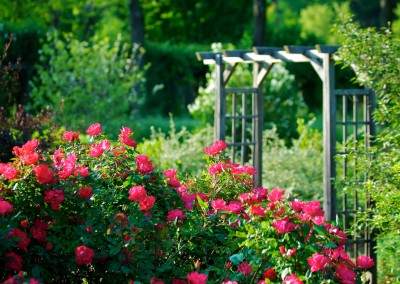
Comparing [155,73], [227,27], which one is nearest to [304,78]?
[155,73]

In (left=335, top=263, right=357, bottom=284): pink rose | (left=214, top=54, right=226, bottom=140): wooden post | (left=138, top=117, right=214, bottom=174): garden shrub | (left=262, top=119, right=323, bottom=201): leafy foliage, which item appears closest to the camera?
(left=335, top=263, right=357, bottom=284): pink rose

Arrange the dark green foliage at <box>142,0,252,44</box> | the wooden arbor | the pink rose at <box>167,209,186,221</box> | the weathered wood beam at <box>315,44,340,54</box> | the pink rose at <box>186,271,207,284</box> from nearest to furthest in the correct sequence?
the pink rose at <box>186,271,207,284</box>, the pink rose at <box>167,209,186,221</box>, the weathered wood beam at <box>315,44,340,54</box>, the wooden arbor, the dark green foliage at <box>142,0,252,44</box>

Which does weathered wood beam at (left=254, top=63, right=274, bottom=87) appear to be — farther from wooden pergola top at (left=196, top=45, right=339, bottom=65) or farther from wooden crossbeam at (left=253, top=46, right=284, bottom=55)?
wooden crossbeam at (left=253, top=46, right=284, bottom=55)

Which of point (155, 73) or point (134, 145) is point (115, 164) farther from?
point (155, 73)

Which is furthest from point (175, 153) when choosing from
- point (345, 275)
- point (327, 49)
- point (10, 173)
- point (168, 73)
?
point (168, 73)

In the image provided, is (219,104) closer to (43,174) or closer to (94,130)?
(94,130)

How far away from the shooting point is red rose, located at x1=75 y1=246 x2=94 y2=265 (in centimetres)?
324

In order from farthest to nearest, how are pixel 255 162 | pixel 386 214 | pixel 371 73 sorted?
pixel 255 162
pixel 371 73
pixel 386 214

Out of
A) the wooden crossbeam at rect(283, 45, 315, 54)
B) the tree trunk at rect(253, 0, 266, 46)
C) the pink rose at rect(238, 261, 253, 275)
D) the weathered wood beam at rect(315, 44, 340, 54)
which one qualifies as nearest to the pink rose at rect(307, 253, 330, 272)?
the pink rose at rect(238, 261, 253, 275)

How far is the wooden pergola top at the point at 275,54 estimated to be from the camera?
6.51 m

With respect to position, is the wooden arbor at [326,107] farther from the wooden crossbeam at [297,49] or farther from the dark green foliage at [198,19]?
the dark green foliage at [198,19]

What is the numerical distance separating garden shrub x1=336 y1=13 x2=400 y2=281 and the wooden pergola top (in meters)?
0.67

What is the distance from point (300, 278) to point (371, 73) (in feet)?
8.88

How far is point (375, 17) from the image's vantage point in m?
34.9
